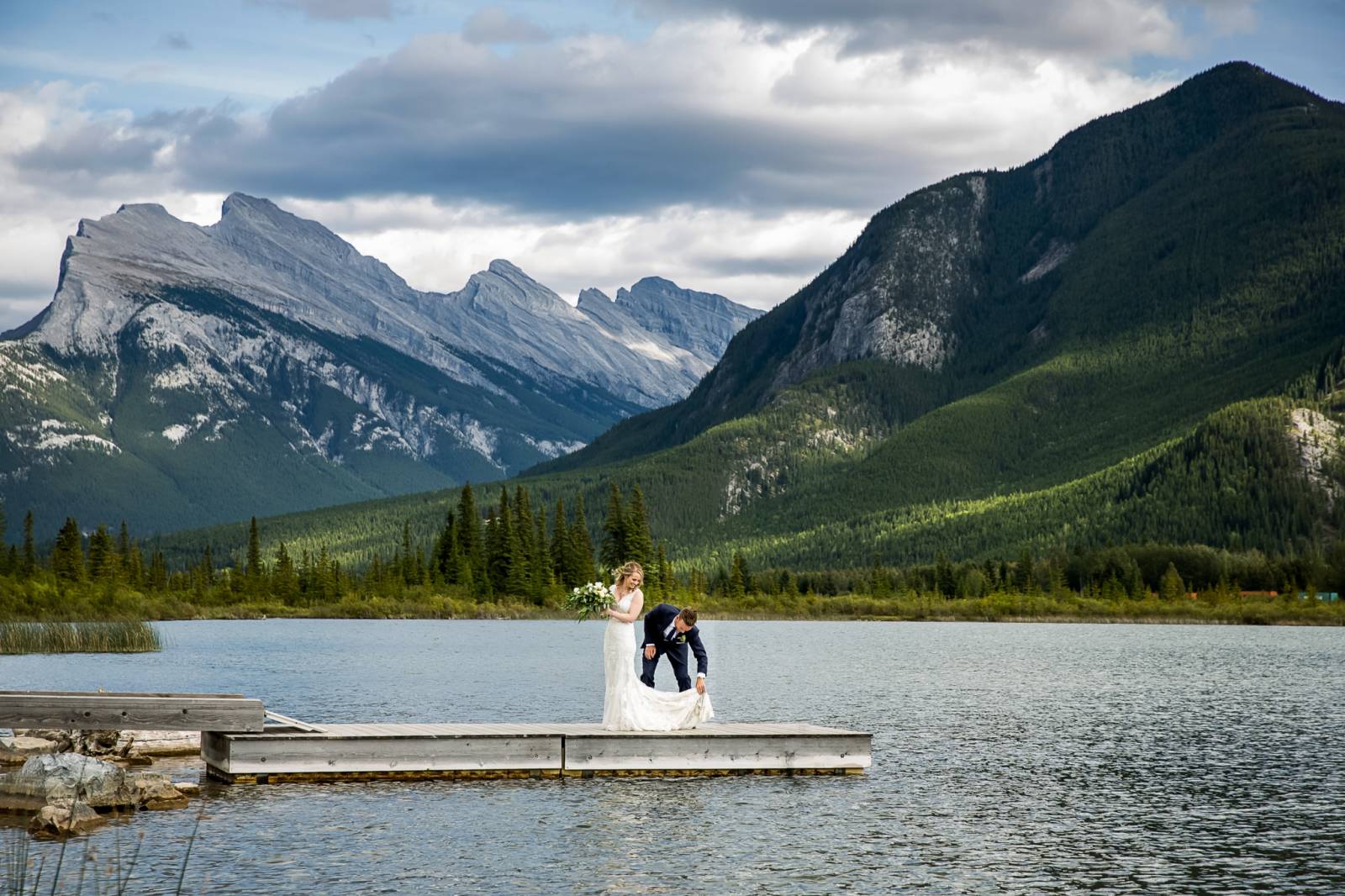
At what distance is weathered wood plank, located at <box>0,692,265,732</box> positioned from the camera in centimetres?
4094

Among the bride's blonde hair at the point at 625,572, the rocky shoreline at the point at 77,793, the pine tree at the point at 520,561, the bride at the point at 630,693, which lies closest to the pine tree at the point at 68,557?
the pine tree at the point at 520,561

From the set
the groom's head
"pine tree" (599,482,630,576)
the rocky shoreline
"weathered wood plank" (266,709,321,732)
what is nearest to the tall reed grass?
"weathered wood plank" (266,709,321,732)

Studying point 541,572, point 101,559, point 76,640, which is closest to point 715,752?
point 76,640

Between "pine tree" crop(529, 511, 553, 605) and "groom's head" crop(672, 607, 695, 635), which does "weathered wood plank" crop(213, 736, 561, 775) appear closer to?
"groom's head" crop(672, 607, 695, 635)

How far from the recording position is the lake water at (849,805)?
31328 millimetres

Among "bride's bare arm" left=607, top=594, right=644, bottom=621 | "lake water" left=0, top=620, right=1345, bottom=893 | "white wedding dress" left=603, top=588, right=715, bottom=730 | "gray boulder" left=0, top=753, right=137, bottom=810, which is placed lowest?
"lake water" left=0, top=620, right=1345, bottom=893

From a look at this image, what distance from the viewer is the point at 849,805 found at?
3953cm

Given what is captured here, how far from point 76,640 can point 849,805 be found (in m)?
78.9

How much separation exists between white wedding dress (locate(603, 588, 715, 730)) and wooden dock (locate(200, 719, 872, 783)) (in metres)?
0.55

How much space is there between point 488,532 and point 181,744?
149115 mm

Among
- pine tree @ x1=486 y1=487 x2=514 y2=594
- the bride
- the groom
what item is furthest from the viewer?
pine tree @ x1=486 y1=487 x2=514 y2=594

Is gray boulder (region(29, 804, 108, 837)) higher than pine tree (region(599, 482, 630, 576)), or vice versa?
pine tree (region(599, 482, 630, 576))

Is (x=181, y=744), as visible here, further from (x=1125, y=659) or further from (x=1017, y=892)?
(x=1125, y=659)

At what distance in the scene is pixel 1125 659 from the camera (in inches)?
4535
